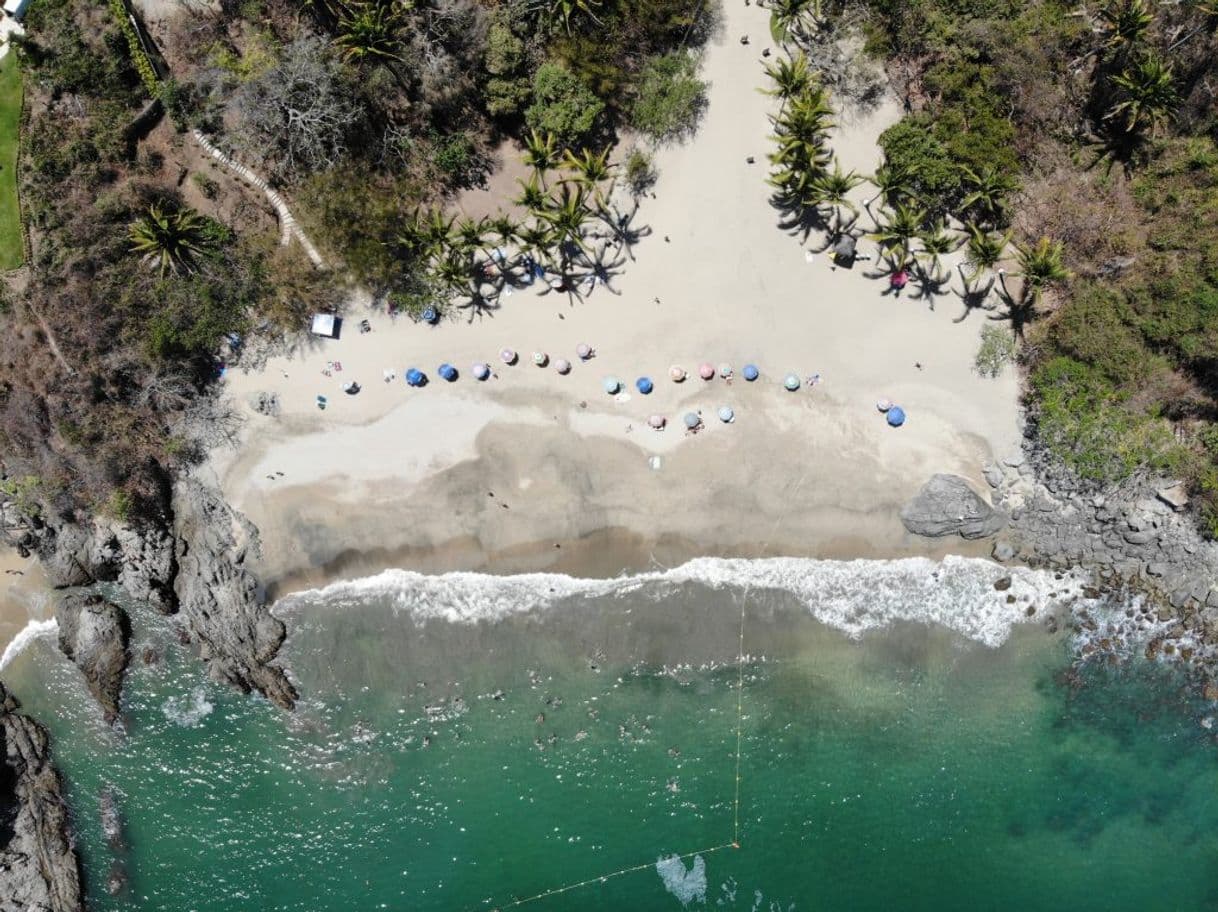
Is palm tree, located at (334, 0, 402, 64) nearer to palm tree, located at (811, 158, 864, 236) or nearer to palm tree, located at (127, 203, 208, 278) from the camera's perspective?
palm tree, located at (127, 203, 208, 278)

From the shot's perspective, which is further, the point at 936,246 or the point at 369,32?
the point at 936,246

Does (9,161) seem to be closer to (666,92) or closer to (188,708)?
(188,708)

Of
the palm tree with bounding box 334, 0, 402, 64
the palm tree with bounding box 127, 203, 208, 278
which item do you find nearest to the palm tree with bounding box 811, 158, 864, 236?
the palm tree with bounding box 334, 0, 402, 64

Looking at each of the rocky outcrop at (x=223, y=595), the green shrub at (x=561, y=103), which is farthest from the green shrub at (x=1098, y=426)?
the rocky outcrop at (x=223, y=595)

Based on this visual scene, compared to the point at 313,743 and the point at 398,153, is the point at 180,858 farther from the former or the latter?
the point at 398,153

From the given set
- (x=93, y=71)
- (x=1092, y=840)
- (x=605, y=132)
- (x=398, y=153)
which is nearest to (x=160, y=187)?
(x=93, y=71)

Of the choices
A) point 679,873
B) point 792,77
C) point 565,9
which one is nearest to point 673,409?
point 792,77
